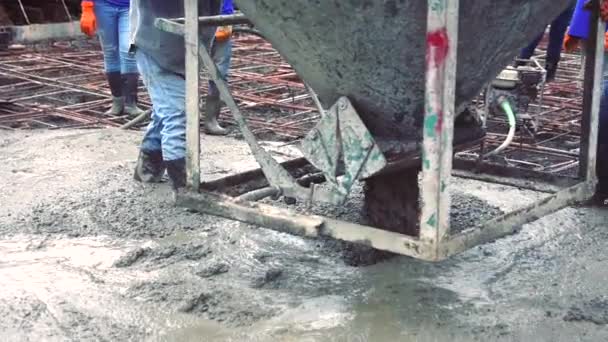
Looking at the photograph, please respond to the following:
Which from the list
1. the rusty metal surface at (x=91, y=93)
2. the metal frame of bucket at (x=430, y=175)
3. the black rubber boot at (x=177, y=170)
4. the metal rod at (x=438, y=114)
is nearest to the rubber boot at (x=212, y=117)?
the rusty metal surface at (x=91, y=93)

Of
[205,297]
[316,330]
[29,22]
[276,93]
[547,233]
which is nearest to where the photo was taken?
[316,330]

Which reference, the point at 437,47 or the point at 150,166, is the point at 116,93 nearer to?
the point at 150,166

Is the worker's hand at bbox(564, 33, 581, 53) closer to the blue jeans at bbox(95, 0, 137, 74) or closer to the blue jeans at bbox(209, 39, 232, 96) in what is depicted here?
the blue jeans at bbox(209, 39, 232, 96)

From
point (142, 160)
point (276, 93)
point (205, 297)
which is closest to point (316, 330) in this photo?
point (205, 297)

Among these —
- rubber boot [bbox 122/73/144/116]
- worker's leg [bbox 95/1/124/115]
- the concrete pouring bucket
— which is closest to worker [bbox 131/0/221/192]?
the concrete pouring bucket

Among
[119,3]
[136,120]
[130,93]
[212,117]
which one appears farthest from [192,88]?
[130,93]

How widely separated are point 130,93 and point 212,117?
1010mm

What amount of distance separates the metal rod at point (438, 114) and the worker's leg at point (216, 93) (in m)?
3.34

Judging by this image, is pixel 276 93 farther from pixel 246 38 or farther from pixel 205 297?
pixel 205 297

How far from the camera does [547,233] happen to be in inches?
170

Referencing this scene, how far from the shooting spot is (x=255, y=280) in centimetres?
370

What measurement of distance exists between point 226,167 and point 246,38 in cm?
709

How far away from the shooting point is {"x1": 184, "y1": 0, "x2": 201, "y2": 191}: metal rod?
136 inches

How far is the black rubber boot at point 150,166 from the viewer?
5113 millimetres
